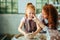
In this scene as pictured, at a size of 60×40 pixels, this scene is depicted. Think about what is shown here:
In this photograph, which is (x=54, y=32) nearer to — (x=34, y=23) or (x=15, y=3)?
(x=34, y=23)

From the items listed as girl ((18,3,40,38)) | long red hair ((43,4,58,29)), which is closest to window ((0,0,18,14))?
girl ((18,3,40,38))

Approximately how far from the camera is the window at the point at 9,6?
335 centimetres

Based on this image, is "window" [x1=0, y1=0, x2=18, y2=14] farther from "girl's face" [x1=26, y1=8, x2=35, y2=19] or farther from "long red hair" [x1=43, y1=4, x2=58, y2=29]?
"long red hair" [x1=43, y1=4, x2=58, y2=29]

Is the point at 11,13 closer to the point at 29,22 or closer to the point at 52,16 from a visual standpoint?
the point at 29,22

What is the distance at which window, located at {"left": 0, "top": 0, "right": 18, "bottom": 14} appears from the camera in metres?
3.35

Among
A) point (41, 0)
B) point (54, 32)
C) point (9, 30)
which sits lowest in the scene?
point (9, 30)

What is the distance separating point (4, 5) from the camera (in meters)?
3.40

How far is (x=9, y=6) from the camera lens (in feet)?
11.1

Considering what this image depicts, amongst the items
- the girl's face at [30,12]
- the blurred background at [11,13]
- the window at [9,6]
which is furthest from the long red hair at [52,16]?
the window at [9,6]

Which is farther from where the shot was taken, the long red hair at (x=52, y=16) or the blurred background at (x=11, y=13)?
the blurred background at (x=11, y=13)

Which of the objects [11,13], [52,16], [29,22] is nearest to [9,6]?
[11,13]

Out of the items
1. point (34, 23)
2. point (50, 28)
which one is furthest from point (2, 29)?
point (50, 28)

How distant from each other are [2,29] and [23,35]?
4.79ft

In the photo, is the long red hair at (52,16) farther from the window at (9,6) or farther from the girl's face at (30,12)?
the window at (9,6)
